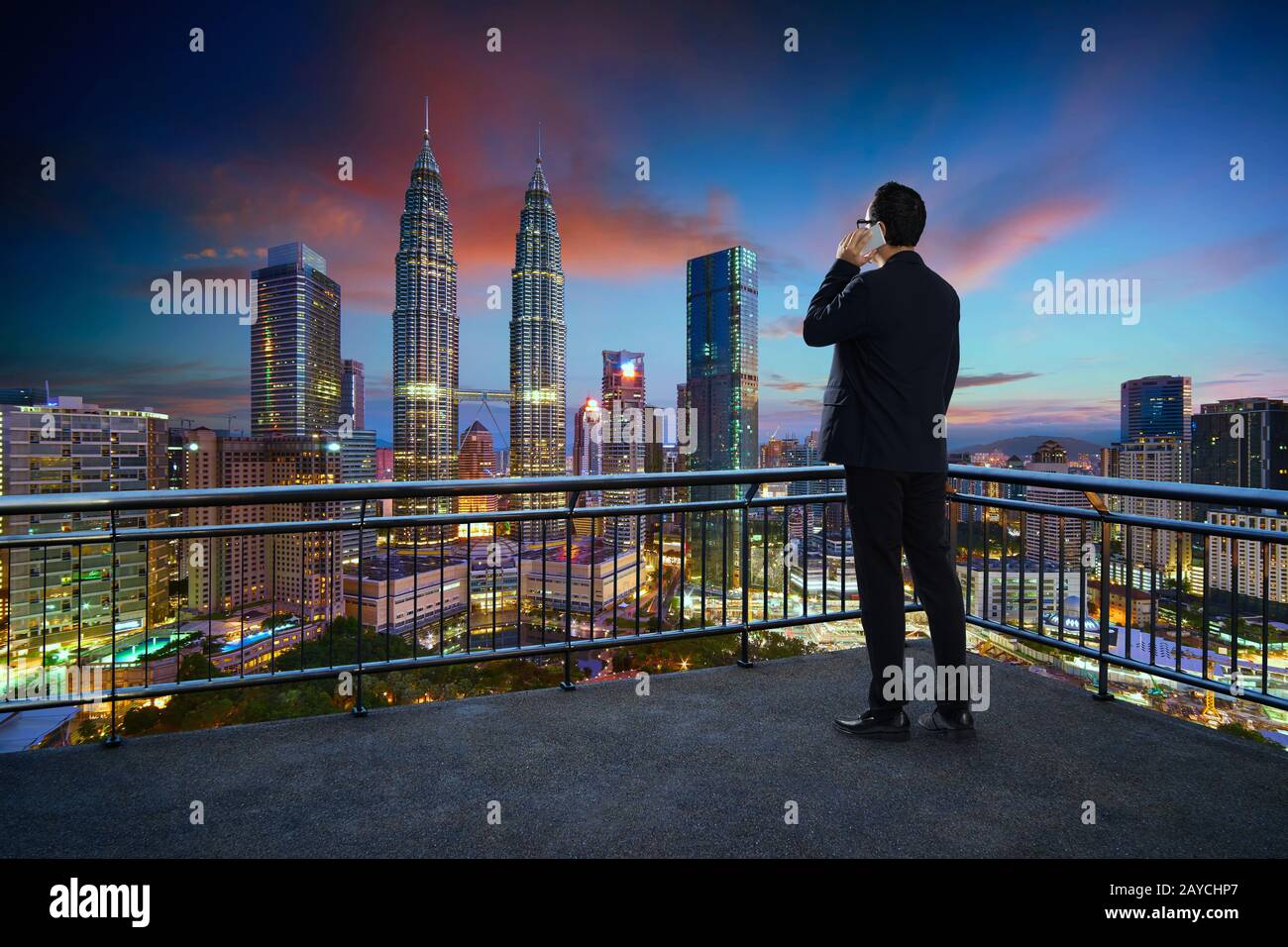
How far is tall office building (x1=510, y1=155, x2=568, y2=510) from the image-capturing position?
30.5 m

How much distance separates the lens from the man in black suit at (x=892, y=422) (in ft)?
8.33

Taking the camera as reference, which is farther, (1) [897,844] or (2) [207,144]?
(2) [207,144]

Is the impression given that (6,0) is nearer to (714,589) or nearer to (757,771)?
(714,589)

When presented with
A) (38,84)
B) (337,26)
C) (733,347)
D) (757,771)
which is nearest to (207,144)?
(38,84)

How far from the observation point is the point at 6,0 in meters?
9.98

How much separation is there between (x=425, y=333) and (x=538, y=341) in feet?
24.8

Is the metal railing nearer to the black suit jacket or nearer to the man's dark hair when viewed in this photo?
the black suit jacket

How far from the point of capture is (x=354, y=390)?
33750mm

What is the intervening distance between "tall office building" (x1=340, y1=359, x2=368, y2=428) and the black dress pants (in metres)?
29.0

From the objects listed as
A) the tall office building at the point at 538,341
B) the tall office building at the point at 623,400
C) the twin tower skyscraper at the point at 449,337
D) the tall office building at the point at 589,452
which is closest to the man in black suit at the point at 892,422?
the tall office building at the point at 589,452

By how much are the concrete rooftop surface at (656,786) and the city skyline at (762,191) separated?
4.99ft

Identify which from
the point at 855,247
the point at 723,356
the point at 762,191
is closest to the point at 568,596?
the point at 855,247

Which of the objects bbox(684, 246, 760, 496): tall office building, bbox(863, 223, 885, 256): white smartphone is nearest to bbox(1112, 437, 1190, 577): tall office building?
bbox(863, 223, 885, 256): white smartphone

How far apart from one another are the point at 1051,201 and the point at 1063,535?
11.7 meters
